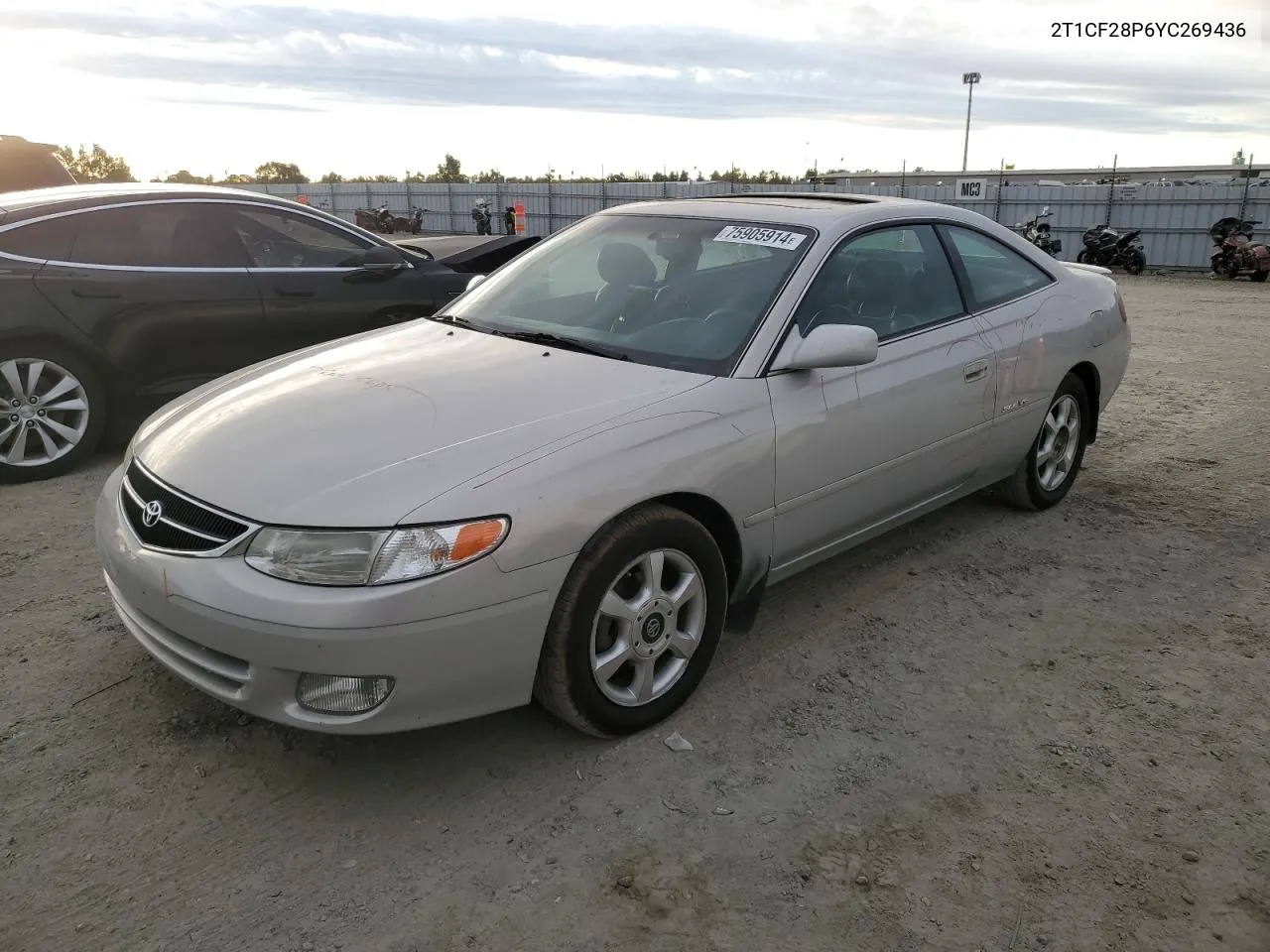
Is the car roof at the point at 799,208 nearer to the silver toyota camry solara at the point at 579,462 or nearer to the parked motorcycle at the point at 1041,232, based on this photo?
Answer: the silver toyota camry solara at the point at 579,462

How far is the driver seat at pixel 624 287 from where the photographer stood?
3.62 metres

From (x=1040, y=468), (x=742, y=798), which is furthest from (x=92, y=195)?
(x=1040, y=468)

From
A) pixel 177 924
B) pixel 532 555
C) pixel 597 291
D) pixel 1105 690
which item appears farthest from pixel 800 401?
pixel 177 924

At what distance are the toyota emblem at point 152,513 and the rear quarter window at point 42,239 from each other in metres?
3.25

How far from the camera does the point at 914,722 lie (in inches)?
125

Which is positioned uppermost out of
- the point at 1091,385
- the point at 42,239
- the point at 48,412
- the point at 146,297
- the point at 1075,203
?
the point at 1075,203

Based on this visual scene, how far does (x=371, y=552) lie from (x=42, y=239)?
13.3ft

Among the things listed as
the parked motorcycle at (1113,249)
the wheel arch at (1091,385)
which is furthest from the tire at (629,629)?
the parked motorcycle at (1113,249)

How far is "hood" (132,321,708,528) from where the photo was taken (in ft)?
8.55

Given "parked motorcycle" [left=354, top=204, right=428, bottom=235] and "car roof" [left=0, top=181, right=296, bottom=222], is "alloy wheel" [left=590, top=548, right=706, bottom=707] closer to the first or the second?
"car roof" [left=0, top=181, right=296, bottom=222]

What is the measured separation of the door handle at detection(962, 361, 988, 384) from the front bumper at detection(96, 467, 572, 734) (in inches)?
85.6

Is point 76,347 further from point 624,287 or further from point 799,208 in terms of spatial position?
point 799,208

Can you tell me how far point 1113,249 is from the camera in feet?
68.0

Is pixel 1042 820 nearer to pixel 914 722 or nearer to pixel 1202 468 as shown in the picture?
pixel 914 722
